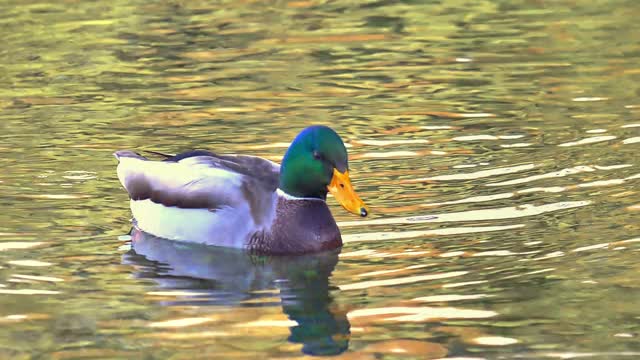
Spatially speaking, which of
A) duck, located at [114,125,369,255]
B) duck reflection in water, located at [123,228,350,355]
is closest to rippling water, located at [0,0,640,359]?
duck reflection in water, located at [123,228,350,355]

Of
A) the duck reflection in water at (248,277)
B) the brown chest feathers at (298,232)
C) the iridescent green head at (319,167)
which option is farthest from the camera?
the brown chest feathers at (298,232)

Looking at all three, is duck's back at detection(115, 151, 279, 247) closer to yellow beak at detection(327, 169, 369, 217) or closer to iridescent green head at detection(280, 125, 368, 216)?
iridescent green head at detection(280, 125, 368, 216)

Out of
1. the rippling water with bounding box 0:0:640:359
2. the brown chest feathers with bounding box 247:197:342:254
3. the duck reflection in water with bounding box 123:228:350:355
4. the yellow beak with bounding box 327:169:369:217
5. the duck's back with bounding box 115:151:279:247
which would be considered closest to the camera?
the rippling water with bounding box 0:0:640:359

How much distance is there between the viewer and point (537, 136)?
13000 millimetres

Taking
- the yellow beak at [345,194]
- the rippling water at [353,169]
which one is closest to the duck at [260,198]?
the yellow beak at [345,194]

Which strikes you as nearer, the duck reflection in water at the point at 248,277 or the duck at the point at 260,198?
the duck reflection in water at the point at 248,277

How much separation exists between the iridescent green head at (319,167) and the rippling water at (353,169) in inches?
14.8

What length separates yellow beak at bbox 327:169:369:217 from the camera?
33.1 ft

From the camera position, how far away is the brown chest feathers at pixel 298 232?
1032 cm

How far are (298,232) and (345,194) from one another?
1.32 ft

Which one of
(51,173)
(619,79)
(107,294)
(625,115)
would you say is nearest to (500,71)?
(619,79)

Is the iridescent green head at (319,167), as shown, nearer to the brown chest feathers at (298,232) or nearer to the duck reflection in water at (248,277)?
the brown chest feathers at (298,232)

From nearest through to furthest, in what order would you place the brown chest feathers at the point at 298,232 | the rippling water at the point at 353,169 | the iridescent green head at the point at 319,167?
the rippling water at the point at 353,169 < the iridescent green head at the point at 319,167 < the brown chest feathers at the point at 298,232

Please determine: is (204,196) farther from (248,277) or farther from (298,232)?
(248,277)
